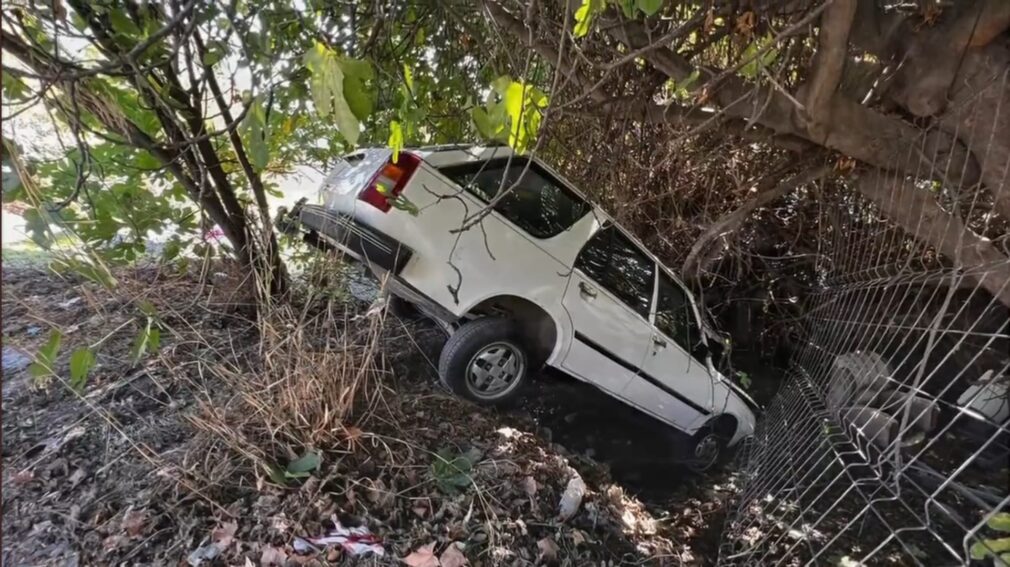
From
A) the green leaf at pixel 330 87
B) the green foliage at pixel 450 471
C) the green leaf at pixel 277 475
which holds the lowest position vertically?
the green leaf at pixel 277 475

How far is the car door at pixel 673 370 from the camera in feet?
13.5

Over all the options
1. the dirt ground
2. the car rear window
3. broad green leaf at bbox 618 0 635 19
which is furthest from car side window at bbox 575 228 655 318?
broad green leaf at bbox 618 0 635 19

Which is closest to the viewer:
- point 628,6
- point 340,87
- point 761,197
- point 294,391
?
point 340,87

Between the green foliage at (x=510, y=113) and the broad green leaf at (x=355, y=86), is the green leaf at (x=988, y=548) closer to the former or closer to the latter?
the green foliage at (x=510, y=113)

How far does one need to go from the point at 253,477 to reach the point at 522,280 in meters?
1.98

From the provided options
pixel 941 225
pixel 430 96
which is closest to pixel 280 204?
pixel 430 96

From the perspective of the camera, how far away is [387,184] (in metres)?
3.34

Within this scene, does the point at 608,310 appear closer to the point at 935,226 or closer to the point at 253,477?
the point at 935,226

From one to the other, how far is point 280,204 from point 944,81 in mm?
3953

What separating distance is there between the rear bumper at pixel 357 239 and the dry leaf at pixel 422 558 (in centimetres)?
163

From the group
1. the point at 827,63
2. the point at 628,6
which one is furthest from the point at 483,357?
the point at 827,63

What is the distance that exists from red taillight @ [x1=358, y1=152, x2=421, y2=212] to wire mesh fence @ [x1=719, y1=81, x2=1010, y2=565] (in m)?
2.64

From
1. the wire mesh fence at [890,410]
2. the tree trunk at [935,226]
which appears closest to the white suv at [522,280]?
the wire mesh fence at [890,410]

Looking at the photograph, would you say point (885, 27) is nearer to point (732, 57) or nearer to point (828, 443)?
point (732, 57)
